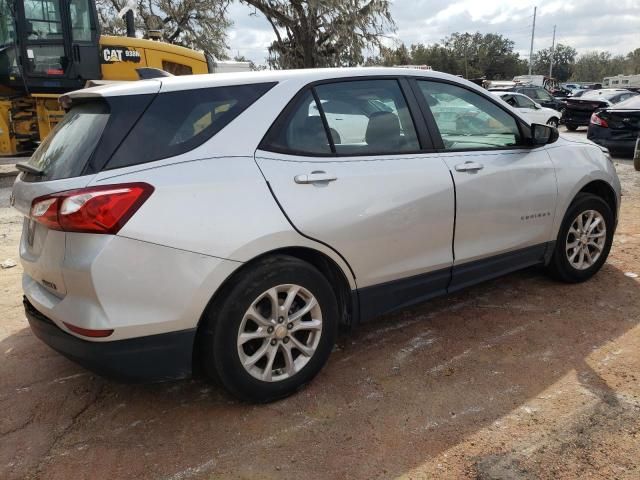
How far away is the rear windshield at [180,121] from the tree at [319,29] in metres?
21.8

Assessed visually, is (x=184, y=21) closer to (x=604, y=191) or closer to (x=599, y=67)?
(x=604, y=191)

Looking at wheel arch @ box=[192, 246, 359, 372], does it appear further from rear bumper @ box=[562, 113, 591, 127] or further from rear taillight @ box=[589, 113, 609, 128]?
rear bumper @ box=[562, 113, 591, 127]

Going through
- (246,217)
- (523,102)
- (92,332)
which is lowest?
(92,332)

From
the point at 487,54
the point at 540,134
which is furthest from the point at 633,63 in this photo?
the point at 540,134

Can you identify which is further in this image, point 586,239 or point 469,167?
point 586,239

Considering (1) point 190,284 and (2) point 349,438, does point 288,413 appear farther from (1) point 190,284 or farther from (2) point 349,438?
(1) point 190,284

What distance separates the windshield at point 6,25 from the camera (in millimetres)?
9633

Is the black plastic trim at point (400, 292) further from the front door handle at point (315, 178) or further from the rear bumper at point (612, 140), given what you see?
the rear bumper at point (612, 140)

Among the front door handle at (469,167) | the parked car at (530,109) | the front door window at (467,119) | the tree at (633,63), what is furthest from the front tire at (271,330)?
the tree at (633,63)

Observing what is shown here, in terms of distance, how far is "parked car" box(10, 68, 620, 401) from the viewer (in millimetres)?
2414

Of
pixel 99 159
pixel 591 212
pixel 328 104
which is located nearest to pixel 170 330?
pixel 99 159

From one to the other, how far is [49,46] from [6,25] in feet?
2.77

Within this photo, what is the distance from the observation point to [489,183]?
359 cm

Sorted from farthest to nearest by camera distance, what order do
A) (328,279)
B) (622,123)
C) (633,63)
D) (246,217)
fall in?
1. (633,63)
2. (622,123)
3. (328,279)
4. (246,217)
